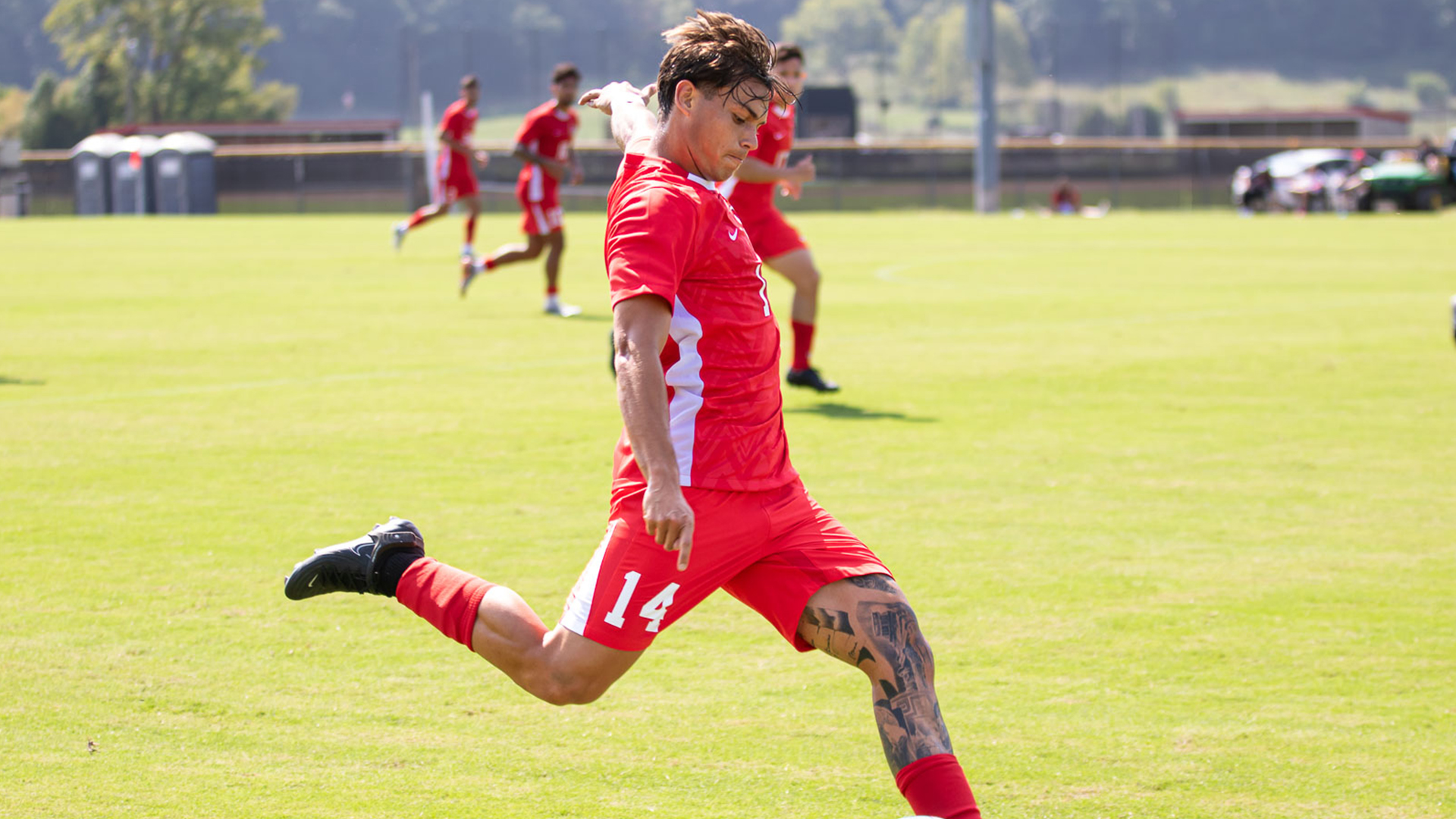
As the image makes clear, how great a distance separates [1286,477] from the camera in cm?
820

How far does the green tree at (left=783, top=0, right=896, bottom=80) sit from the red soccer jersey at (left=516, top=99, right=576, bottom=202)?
293ft

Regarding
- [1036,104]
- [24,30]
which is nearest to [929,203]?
[1036,104]

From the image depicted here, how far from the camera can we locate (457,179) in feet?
73.6

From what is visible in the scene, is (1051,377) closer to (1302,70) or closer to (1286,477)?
(1286,477)

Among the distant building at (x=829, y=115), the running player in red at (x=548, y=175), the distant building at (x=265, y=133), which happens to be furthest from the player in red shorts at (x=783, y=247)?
the distant building at (x=265, y=133)

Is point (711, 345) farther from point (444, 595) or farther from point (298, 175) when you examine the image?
point (298, 175)

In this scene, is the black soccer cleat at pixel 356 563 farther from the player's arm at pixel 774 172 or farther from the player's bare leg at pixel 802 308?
the player's bare leg at pixel 802 308

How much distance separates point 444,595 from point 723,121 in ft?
4.73

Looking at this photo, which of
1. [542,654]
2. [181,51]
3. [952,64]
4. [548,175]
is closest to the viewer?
[542,654]

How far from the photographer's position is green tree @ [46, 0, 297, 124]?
9494 cm

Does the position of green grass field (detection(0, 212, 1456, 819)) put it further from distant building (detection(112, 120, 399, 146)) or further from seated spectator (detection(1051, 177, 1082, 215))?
distant building (detection(112, 120, 399, 146))

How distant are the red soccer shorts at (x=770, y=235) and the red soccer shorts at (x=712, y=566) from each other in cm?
728

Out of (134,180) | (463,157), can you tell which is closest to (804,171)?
(463,157)

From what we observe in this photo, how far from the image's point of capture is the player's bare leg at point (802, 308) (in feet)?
35.9
